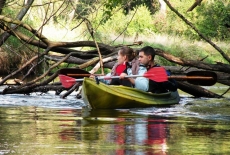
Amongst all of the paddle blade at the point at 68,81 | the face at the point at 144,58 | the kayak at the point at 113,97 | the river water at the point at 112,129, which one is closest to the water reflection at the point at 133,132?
the river water at the point at 112,129

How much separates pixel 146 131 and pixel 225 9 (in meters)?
25.0

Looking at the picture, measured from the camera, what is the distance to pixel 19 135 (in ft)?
26.1

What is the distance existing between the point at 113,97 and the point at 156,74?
1120 millimetres

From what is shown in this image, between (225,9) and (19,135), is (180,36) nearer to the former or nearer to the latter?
(225,9)

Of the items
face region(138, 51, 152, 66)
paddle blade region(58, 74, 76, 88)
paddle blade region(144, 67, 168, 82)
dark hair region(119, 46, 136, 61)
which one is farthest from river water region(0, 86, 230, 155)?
dark hair region(119, 46, 136, 61)

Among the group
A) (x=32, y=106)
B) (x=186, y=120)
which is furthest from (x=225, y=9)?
(x=186, y=120)

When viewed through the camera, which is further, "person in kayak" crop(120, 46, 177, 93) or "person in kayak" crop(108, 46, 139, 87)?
"person in kayak" crop(108, 46, 139, 87)

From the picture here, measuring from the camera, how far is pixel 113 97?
1285 cm

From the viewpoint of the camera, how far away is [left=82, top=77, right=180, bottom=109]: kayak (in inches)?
499

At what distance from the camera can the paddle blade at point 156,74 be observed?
1356cm

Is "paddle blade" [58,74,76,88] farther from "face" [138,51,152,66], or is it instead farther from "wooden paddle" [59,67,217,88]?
"face" [138,51,152,66]

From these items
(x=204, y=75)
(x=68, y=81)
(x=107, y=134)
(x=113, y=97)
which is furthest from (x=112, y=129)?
(x=204, y=75)

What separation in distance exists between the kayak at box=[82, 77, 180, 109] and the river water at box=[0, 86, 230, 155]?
240 mm

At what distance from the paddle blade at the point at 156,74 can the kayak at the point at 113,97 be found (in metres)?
0.30
